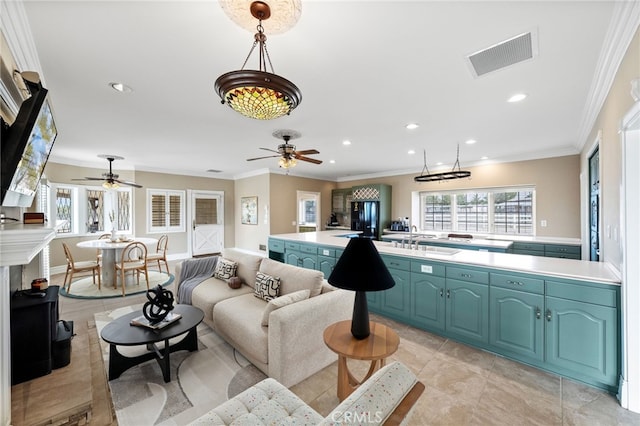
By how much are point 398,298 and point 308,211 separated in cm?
617

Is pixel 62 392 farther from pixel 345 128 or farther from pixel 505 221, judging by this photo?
pixel 505 221

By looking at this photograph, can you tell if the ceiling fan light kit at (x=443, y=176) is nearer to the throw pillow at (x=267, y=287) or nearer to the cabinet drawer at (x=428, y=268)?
the cabinet drawer at (x=428, y=268)

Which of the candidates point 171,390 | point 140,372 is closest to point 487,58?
point 171,390

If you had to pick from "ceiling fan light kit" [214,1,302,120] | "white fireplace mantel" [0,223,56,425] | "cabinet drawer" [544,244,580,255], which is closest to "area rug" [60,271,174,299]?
"white fireplace mantel" [0,223,56,425]

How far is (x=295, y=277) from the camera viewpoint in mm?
2807

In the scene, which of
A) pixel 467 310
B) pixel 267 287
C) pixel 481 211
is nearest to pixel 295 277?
pixel 267 287

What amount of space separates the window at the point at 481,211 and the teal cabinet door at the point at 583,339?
3.92 m

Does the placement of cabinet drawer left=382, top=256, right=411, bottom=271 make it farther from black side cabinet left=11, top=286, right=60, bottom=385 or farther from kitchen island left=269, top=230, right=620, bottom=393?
black side cabinet left=11, top=286, right=60, bottom=385

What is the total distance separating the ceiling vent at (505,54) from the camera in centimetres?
182

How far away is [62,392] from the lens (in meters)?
1.91

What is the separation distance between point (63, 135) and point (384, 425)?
5.70 metres

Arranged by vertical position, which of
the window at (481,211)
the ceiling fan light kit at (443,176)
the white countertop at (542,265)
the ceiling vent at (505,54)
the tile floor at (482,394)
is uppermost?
the ceiling vent at (505,54)

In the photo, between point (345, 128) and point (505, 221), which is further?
point (505, 221)

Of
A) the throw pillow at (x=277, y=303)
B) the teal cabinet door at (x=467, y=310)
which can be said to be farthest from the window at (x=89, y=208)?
the teal cabinet door at (x=467, y=310)
